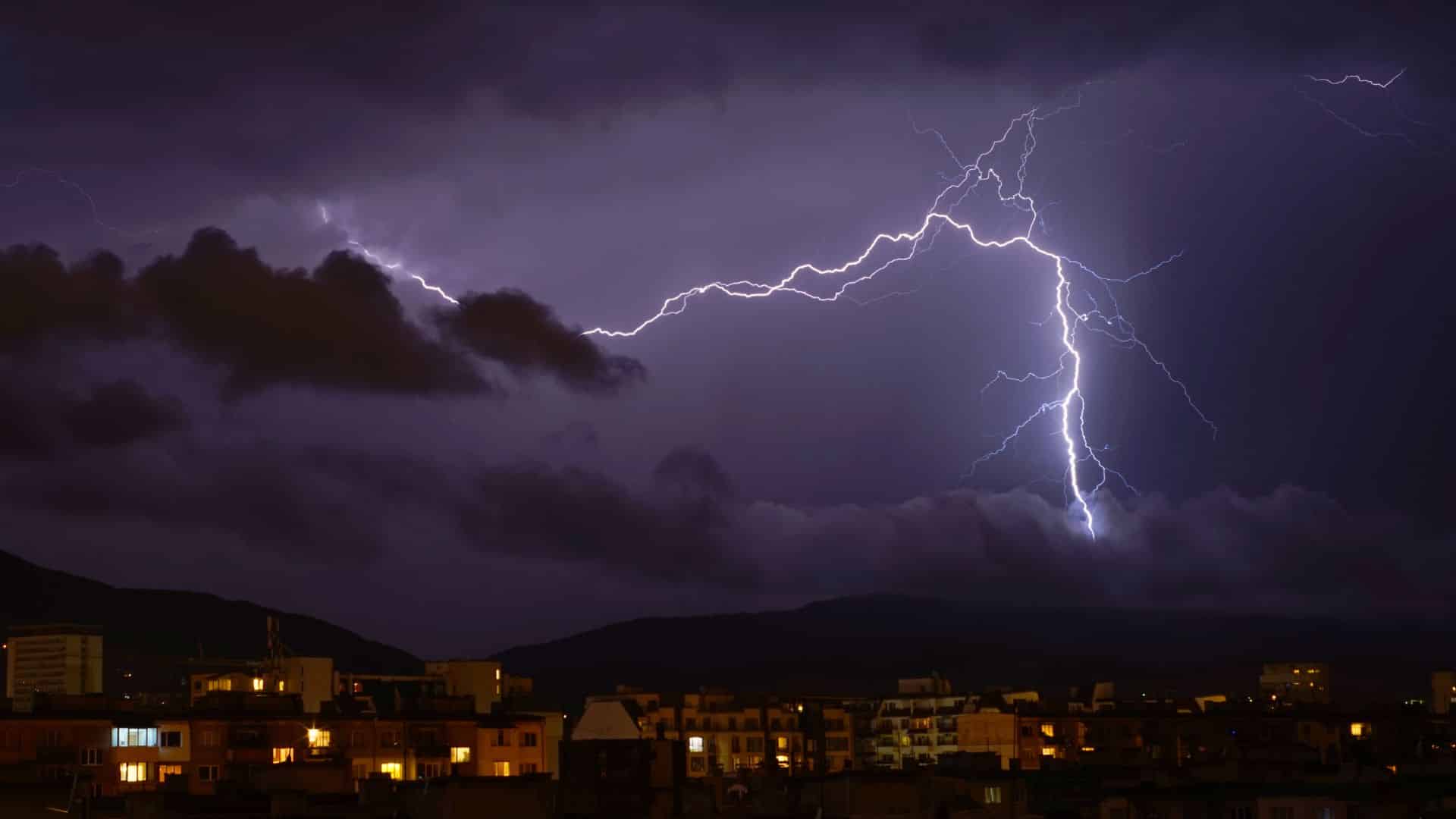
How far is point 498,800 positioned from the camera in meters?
38.4

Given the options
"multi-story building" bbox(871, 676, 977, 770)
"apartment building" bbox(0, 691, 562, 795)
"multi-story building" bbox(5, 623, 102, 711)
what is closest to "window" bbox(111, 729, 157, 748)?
"apartment building" bbox(0, 691, 562, 795)

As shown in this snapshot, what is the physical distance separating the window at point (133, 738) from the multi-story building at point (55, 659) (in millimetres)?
37208

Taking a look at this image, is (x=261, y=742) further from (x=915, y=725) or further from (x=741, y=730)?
(x=915, y=725)

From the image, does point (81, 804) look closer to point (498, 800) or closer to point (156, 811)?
point (156, 811)

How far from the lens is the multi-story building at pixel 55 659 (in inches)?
3777

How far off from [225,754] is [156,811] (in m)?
24.4

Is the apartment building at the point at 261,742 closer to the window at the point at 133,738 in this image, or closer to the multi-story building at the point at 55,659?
the window at the point at 133,738

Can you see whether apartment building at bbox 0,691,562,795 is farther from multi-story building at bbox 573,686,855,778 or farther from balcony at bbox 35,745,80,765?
multi-story building at bbox 573,686,855,778

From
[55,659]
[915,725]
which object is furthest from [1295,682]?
[55,659]

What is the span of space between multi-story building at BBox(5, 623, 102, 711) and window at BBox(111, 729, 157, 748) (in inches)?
1465

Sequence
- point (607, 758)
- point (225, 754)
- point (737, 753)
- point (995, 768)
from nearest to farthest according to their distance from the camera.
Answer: point (607, 758), point (995, 768), point (225, 754), point (737, 753)

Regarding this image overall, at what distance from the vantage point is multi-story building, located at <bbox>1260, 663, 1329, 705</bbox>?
132 meters

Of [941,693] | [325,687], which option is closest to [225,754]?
[325,687]

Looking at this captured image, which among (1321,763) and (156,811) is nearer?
(156,811)
